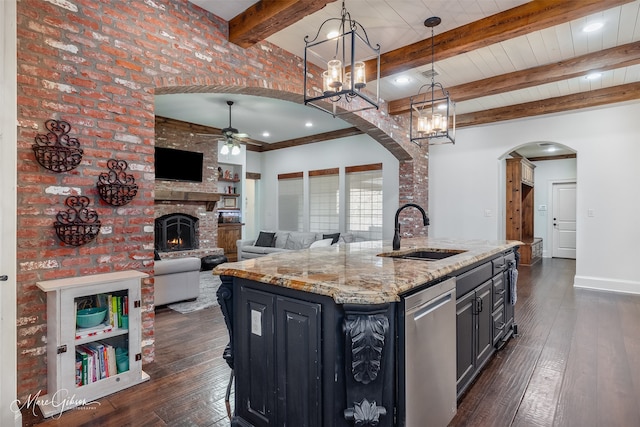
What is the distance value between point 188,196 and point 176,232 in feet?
2.67

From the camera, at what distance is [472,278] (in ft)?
7.47

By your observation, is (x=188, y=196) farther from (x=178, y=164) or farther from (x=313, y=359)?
(x=313, y=359)

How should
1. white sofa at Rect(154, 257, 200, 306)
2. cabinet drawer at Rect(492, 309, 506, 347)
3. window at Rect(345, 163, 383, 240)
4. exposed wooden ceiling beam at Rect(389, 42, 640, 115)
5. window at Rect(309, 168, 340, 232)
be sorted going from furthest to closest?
window at Rect(309, 168, 340, 232)
window at Rect(345, 163, 383, 240)
white sofa at Rect(154, 257, 200, 306)
exposed wooden ceiling beam at Rect(389, 42, 640, 115)
cabinet drawer at Rect(492, 309, 506, 347)

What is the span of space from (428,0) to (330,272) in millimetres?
2615

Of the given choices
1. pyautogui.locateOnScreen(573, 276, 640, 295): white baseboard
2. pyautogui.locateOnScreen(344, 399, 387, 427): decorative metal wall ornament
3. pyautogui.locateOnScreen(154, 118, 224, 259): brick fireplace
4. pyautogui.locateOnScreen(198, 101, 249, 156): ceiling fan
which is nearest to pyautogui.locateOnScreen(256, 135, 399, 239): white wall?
pyautogui.locateOnScreen(154, 118, 224, 259): brick fireplace

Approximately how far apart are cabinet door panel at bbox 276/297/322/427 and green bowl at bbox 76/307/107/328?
1427 millimetres

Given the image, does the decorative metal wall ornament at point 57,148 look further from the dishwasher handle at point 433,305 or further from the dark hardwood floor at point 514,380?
the dishwasher handle at point 433,305

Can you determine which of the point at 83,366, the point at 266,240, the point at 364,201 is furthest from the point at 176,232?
the point at 83,366

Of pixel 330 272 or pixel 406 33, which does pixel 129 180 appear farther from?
pixel 406 33

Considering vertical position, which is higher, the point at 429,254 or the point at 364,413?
the point at 429,254

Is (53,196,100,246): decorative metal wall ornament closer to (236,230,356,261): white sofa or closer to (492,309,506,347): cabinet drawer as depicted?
(492,309,506,347): cabinet drawer

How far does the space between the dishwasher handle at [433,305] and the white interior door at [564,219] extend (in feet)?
29.9

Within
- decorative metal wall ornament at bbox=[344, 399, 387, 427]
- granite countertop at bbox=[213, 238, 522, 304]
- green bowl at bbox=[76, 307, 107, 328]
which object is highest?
granite countertop at bbox=[213, 238, 522, 304]

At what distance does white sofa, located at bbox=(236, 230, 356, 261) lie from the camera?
7.15 m
